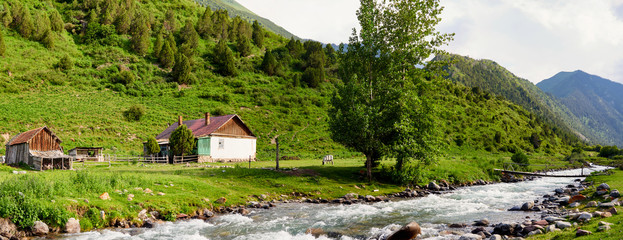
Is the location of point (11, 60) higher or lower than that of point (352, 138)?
higher

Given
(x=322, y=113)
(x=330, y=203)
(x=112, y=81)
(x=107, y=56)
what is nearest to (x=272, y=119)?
(x=322, y=113)

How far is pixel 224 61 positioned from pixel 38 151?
8465 cm

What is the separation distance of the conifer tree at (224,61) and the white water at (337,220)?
9496 cm

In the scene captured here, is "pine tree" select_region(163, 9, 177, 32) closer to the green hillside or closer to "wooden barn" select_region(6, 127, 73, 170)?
the green hillside

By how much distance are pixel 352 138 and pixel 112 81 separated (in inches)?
A: 3233

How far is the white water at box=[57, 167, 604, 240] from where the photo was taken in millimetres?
14461

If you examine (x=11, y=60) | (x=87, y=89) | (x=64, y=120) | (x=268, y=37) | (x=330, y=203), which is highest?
(x=268, y=37)

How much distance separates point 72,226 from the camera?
14.2 metres

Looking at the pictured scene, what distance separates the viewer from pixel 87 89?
263ft

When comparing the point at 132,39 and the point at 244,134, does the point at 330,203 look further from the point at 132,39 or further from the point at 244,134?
the point at 132,39

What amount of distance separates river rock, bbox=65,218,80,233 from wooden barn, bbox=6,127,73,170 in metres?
17.6

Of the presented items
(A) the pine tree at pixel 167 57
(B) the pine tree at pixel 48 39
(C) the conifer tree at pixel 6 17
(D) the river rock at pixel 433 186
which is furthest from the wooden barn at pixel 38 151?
(C) the conifer tree at pixel 6 17

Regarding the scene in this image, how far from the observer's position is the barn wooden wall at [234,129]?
51503 mm

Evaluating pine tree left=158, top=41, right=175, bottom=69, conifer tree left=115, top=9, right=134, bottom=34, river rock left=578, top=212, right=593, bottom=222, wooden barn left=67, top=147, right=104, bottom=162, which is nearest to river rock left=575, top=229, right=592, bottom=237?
river rock left=578, top=212, right=593, bottom=222
